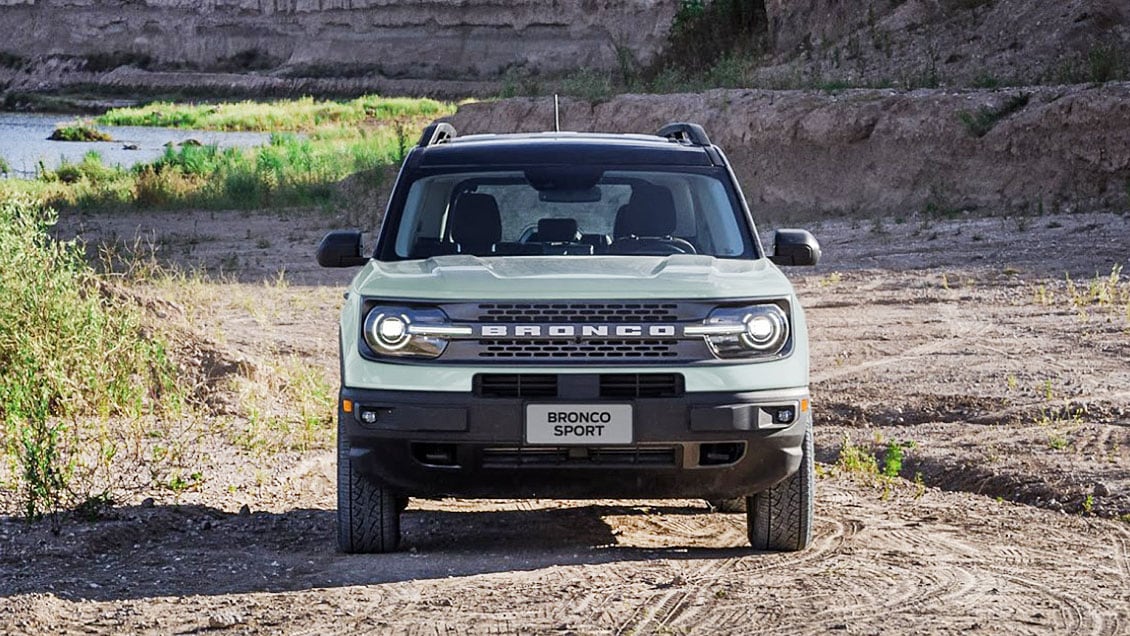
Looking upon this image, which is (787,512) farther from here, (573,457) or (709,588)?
(573,457)

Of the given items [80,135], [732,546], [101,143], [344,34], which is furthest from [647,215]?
[344,34]

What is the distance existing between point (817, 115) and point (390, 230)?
21.5 m

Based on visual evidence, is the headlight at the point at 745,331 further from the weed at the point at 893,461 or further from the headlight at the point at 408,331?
the weed at the point at 893,461

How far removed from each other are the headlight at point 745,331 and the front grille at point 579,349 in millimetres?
133

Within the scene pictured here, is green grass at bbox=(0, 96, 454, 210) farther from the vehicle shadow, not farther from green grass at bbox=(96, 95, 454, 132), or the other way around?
green grass at bbox=(96, 95, 454, 132)

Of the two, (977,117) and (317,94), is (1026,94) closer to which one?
(977,117)

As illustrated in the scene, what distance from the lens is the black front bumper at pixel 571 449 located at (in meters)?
6.59

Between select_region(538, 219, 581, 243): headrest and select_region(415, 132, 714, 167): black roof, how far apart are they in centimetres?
29

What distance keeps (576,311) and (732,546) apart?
1.56 m

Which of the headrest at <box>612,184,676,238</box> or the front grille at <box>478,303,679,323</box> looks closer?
the front grille at <box>478,303,679,323</box>

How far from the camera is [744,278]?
277 inches

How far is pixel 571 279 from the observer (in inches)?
267

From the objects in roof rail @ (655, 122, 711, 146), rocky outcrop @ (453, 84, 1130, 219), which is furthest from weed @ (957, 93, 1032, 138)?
Answer: roof rail @ (655, 122, 711, 146)

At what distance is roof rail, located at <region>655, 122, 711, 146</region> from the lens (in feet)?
27.6
